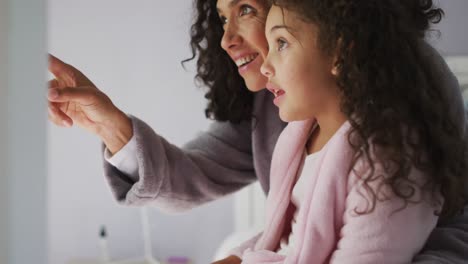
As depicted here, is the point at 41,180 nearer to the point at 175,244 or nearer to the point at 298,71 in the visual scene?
the point at 298,71

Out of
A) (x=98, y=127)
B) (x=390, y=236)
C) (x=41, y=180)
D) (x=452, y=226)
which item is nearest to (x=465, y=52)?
(x=452, y=226)

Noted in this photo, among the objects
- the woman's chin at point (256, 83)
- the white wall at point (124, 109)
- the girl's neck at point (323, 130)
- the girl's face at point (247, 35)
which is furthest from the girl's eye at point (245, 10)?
the white wall at point (124, 109)

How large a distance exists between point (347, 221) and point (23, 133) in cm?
47

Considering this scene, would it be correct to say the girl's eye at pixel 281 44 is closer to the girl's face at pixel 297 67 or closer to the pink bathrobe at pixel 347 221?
the girl's face at pixel 297 67

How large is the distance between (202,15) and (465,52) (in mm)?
518

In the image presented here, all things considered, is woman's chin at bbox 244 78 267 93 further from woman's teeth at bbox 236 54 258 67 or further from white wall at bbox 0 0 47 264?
white wall at bbox 0 0 47 264

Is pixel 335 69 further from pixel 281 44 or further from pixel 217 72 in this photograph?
pixel 217 72

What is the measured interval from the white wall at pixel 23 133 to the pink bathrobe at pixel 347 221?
42 centimetres

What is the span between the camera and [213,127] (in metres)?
1.29

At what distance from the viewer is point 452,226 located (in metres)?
0.98

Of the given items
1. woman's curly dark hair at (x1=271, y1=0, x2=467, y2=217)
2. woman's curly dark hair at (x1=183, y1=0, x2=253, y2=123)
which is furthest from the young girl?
woman's curly dark hair at (x1=183, y1=0, x2=253, y2=123)

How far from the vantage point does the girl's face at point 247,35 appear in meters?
1.06

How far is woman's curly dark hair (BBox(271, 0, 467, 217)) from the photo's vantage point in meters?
0.82

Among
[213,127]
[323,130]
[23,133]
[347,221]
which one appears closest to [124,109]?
[213,127]
